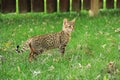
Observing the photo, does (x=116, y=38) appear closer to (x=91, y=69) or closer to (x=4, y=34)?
(x=4, y=34)

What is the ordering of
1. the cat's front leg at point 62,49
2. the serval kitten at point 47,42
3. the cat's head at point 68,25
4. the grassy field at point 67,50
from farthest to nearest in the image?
1. the cat's head at point 68,25
2. the cat's front leg at point 62,49
3. the serval kitten at point 47,42
4. the grassy field at point 67,50

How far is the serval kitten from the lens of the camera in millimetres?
5965

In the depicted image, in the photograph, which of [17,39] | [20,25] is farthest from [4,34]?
[20,25]

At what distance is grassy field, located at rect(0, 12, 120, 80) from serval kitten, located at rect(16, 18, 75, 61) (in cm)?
10

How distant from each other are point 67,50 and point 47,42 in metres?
0.63

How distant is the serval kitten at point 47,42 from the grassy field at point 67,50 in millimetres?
100

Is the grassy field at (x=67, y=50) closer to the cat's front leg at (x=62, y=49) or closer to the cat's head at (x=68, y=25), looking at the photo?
the cat's front leg at (x=62, y=49)

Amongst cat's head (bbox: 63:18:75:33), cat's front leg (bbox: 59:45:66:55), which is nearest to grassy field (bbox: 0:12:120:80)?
cat's front leg (bbox: 59:45:66:55)

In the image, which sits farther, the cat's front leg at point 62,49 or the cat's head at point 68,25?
the cat's head at point 68,25

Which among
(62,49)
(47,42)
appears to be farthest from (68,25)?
(47,42)

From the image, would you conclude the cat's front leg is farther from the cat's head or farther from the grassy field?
the cat's head

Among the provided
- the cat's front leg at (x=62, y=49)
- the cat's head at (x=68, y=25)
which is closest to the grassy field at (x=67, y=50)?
the cat's front leg at (x=62, y=49)

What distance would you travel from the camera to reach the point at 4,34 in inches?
309

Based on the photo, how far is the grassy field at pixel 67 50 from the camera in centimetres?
489
